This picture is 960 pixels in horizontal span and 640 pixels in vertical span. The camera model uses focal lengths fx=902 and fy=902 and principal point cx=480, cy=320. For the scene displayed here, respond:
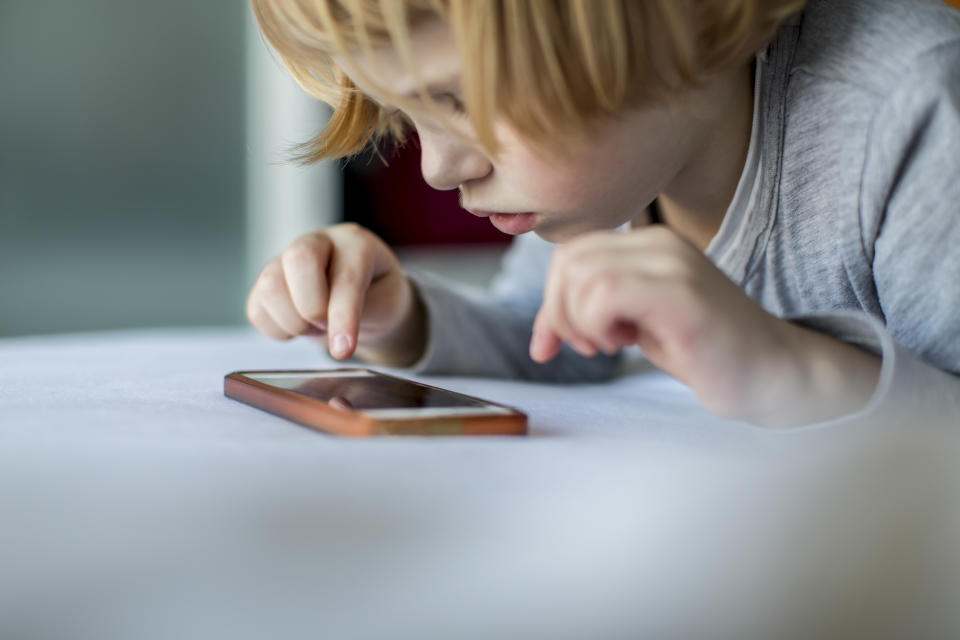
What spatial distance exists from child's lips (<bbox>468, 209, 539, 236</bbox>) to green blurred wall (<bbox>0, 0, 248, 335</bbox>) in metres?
1.62

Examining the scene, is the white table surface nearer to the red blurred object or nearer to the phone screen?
the phone screen

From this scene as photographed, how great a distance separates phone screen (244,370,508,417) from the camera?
0.38 m

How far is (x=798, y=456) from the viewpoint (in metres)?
0.32

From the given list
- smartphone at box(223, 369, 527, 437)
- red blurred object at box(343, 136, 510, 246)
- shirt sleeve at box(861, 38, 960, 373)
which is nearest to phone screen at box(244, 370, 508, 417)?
smartphone at box(223, 369, 527, 437)

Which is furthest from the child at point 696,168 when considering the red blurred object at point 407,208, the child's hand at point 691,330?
the red blurred object at point 407,208

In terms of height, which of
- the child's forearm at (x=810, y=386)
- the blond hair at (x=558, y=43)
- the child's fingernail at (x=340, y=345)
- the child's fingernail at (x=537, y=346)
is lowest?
the child's fingernail at (x=340, y=345)

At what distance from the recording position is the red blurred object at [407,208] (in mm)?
2033

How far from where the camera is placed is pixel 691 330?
1.20ft

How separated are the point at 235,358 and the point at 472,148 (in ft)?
1.05

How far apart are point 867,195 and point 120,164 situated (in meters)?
1.80

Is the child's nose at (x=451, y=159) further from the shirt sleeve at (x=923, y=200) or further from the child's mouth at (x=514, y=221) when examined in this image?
the shirt sleeve at (x=923, y=200)

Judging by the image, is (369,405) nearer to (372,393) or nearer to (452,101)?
(372,393)

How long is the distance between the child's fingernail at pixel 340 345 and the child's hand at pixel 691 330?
0.18 meters

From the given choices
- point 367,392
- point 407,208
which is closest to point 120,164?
point 407,208
